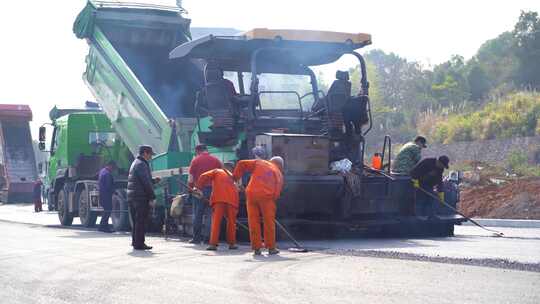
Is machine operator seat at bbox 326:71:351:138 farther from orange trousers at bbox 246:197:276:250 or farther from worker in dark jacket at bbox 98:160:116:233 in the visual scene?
worker in dark jacket at bbox 98:160:116:233

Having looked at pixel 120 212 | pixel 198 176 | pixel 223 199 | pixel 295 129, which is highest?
pixel 295 129

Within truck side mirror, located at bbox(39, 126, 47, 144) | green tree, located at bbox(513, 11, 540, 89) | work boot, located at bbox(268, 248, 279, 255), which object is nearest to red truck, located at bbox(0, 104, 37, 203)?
truck side mirror, located at bbox(39, 126, 47, 144)

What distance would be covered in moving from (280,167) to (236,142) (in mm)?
2014

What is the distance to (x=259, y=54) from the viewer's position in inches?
567

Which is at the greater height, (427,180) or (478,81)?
(478,81)

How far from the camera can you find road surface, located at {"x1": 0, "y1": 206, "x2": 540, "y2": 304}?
7738 millimetres

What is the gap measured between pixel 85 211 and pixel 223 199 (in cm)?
764

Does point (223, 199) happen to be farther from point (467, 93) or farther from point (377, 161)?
point (467, 93)

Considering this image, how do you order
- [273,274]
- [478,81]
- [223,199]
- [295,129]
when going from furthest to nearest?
[478,81], [295,129], [223,199], [273,274]

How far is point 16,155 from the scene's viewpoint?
3959 cm

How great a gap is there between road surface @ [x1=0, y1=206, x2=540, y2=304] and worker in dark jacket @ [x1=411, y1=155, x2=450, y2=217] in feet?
4.05

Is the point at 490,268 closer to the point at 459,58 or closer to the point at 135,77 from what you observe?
the point at 135,77

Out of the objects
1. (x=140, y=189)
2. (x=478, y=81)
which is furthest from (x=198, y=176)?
(x=478, y=81)

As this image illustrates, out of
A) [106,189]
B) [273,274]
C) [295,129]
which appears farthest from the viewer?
[106,189]
